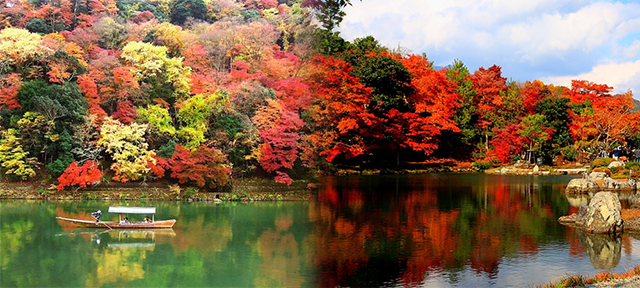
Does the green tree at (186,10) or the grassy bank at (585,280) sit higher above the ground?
the green tree at (186,10)

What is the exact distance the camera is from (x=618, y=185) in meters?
27.5

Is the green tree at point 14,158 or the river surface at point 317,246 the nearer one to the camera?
the river surface at point 317,246

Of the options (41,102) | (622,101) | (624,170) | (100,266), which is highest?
(622,101)

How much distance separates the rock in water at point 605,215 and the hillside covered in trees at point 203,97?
33.7 ft

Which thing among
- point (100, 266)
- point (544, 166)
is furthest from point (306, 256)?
point (544, 166)

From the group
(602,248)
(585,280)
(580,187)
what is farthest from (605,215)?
(580,187)

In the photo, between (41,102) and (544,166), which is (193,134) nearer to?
(41,102)

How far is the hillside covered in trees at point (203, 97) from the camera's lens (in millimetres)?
24547

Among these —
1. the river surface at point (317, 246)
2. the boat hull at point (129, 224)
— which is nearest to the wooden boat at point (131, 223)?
the boat hull at point (129, 224)

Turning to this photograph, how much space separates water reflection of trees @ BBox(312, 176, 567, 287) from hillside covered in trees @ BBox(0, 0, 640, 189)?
15.7 ft

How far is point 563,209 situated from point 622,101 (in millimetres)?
21567

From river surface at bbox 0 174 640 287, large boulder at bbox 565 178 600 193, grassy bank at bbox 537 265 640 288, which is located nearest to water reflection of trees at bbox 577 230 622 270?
river surface at bbox 0 174 640 287

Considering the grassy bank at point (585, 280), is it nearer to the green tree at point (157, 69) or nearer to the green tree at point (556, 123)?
the green tree at point (157, 69)

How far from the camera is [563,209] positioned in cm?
2142
